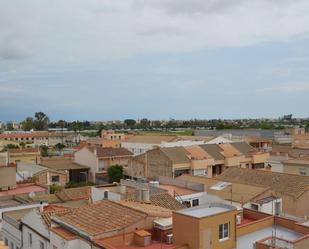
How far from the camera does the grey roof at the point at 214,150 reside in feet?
191

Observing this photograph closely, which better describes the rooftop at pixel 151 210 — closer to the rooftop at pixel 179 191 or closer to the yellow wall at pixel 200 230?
the yellow wall at pixel 200 230

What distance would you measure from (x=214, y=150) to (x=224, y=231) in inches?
1665

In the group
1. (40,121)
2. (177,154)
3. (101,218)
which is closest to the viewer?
(101,218)

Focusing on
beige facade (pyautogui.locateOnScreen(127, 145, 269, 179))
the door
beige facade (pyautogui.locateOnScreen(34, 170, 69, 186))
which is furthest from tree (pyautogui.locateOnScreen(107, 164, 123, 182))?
the door

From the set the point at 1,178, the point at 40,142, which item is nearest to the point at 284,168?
the point at 1,178

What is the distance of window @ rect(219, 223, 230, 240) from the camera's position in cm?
1739

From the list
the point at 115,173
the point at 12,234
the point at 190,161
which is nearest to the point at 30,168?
the point at 115,173

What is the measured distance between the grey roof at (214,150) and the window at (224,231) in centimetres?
4028

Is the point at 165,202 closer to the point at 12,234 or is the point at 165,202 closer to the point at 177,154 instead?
the point at 12,234

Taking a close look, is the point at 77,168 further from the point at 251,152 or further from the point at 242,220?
the point at 242,220

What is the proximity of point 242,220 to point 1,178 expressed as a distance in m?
23.8

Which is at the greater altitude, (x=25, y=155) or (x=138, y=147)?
(x=138, y=147)

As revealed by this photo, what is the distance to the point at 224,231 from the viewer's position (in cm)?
1762

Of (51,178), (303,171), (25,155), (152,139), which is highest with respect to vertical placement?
(152,139)
